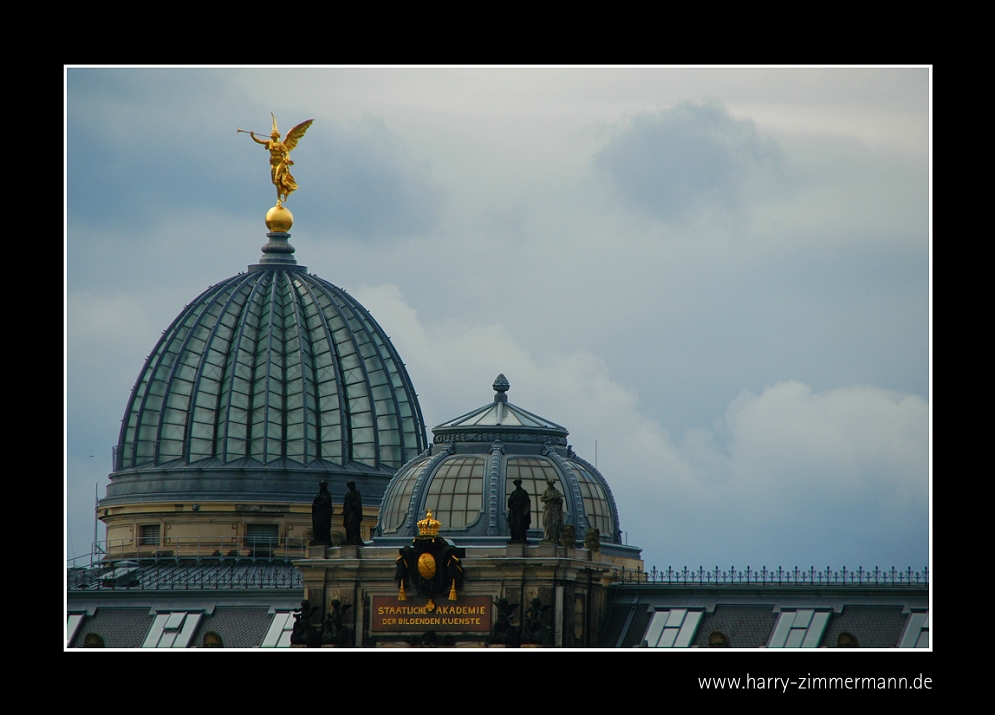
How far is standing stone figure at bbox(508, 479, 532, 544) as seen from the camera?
82562mm

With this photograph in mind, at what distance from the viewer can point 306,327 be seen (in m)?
113

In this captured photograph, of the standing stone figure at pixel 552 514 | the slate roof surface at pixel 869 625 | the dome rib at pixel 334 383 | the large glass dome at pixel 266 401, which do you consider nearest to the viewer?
the slate roof surface at pixel 869 625

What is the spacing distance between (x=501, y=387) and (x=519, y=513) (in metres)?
6.86

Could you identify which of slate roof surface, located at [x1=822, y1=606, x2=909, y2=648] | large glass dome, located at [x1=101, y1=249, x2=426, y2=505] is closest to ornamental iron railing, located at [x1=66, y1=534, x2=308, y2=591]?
large glass dome, located at [x1=101, y1=249, x2=426, y2=505]

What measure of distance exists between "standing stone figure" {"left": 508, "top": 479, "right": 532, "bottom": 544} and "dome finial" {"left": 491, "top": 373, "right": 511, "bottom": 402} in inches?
223

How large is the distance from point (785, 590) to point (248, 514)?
30739 mm

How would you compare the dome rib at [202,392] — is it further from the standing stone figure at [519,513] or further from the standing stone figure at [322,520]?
the standing stone figure at [519,513]

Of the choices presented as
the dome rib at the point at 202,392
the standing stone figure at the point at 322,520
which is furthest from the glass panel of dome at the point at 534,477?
the dome rib at the point at 202,392

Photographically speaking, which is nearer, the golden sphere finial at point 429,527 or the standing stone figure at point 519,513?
the standing stone figure at point 519,513

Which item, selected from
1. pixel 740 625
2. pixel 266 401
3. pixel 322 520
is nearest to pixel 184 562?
pixel 266 401

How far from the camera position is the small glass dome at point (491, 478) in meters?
85.3

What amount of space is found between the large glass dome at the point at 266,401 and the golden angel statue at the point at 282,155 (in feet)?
12.2
